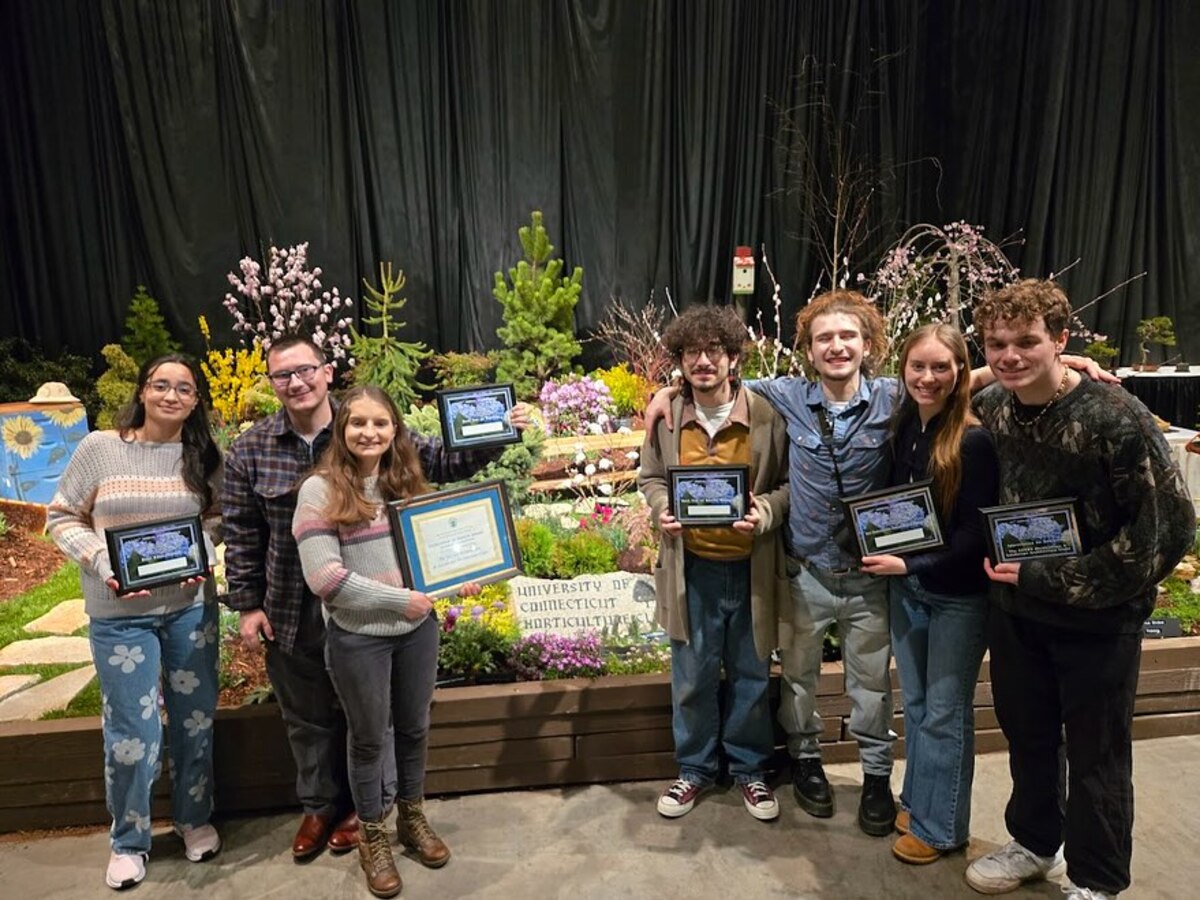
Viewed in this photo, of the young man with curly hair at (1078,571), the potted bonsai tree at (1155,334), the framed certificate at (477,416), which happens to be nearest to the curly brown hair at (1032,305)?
the young man with curly hair at (1078,571)

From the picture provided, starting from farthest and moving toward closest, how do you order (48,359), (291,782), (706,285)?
(706,285)
(48,359)
(291,782)

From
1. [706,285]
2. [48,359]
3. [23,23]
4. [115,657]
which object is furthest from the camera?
[706,285]

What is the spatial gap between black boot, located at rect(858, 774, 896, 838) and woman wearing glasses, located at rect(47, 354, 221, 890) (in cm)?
200

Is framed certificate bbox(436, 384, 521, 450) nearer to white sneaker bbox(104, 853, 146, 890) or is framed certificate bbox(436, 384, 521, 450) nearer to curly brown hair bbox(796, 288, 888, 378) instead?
curly brown hair bbox(796, 288, 888, 378)

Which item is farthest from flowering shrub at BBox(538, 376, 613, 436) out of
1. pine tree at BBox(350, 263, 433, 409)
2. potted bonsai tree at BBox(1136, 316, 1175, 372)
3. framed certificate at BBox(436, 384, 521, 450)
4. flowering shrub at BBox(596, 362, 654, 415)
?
potted bonsai tree at BBox(1136, 316, 1175, 372)

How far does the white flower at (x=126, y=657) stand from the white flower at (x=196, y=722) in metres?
0.24

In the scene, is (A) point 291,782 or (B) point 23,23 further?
(B) point 23,23

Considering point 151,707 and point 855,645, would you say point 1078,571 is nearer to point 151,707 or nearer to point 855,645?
point 855,645

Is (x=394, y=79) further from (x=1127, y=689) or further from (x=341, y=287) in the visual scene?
(x=1127, y=689)

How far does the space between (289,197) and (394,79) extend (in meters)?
1.38

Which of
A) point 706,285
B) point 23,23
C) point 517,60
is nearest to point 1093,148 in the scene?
point 706,285

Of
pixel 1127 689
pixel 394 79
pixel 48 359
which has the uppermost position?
pixel 394 79

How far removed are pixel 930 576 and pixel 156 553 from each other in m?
2.03

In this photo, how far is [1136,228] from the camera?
6926 mm
